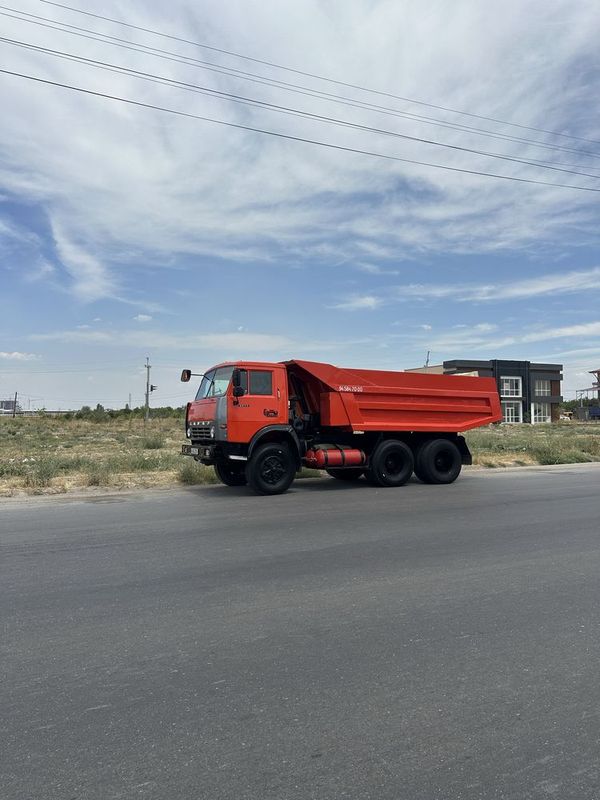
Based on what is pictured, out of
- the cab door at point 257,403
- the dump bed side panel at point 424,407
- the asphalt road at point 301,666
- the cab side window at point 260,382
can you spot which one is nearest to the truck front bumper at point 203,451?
the cab door at point 257,403

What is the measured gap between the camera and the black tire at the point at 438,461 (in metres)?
15.0

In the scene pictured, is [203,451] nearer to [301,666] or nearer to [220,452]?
[220,452]

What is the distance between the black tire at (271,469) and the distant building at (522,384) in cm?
6900

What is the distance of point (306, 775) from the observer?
9.52 feet

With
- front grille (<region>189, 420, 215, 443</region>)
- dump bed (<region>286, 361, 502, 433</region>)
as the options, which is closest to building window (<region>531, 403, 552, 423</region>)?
dump bed (<region>286, 361, 502, 433</region>)

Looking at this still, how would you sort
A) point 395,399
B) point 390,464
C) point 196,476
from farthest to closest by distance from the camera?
point 196,476, point 390,464, point 395,399

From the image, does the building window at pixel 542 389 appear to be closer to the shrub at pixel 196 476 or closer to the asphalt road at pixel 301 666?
the shrub at pixel 196 476

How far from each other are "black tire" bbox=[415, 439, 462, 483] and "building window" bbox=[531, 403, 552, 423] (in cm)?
7365

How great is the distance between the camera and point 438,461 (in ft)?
50.9

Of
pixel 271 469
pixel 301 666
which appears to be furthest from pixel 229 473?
pixel 301 666

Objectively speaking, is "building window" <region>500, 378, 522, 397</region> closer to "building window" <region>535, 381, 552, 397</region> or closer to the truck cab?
"building window" <region>535, 381, 552, 397</region>

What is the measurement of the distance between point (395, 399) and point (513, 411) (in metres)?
73.3

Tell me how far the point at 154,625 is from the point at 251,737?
188 centimetres

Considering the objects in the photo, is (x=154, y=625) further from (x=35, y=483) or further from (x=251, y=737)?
(x=35, y=483)
